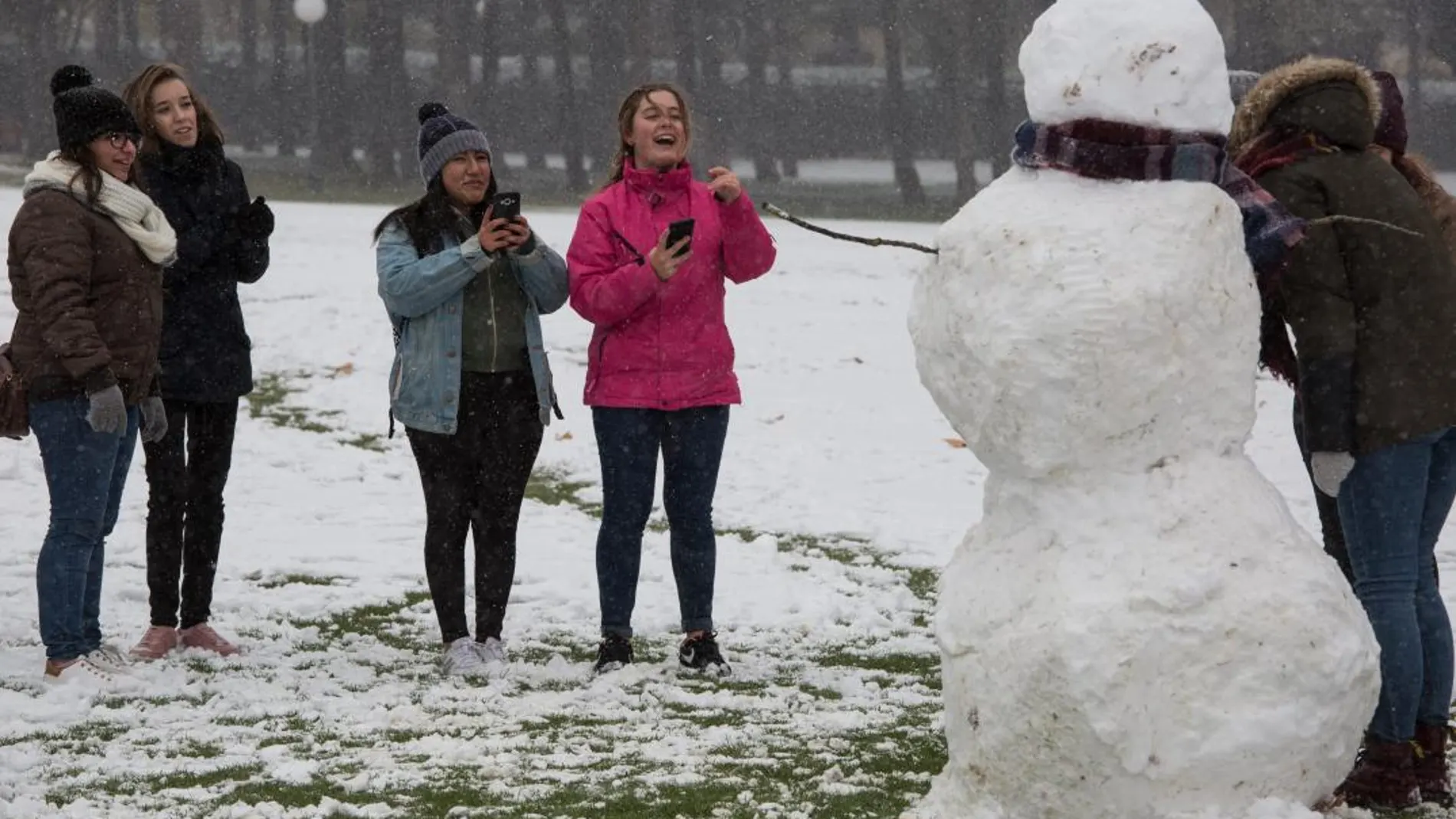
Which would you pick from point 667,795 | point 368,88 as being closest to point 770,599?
point 667,795

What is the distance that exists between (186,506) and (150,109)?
138 cm

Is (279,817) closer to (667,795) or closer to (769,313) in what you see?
(667,795)

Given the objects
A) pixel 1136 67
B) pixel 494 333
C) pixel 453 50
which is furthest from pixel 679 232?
pixel 453 50

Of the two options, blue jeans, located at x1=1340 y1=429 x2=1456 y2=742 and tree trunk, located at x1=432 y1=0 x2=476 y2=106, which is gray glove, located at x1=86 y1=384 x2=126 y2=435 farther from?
tree trunk, located at x1=432 y1=0 x2=476 y2=106

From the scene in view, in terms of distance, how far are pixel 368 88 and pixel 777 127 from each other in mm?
7784

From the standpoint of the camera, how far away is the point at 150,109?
22.4 feet

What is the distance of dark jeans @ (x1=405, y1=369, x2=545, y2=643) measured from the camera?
6629 mm

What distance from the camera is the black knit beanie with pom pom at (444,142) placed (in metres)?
6.70

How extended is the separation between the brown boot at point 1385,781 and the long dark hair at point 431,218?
3.31 metres

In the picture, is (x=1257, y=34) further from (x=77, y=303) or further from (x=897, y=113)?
(x=77, y=303)

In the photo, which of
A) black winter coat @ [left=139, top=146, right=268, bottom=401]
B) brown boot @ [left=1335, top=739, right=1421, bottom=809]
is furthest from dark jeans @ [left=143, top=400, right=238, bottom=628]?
brown boot @ [left=1335, top=739, right=1421, bottom=809]

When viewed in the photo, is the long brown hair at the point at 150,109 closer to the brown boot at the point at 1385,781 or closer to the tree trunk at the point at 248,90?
the brown boot at the point at 1385,781

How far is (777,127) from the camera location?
3853 cm

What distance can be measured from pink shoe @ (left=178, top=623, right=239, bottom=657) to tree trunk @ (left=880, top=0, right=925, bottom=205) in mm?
28179
